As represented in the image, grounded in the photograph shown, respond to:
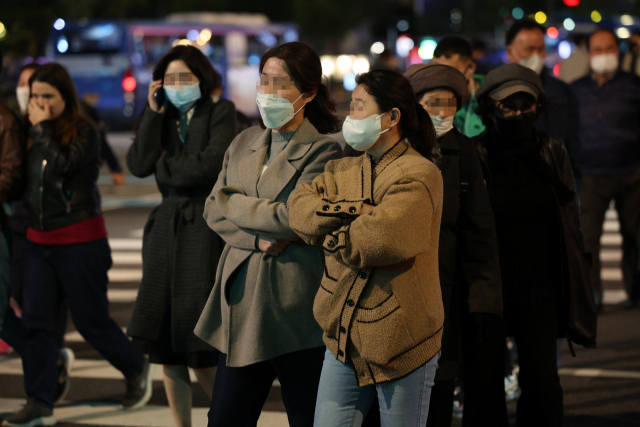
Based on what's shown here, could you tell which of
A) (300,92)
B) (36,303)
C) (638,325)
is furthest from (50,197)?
(638,325)

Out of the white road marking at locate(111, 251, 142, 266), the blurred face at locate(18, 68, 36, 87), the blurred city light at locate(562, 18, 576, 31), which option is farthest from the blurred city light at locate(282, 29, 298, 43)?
the blurred face at locate(18, 68, 36, 87)

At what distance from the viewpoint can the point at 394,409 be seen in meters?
3.15

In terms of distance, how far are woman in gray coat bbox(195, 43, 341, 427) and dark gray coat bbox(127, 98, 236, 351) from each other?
24.7 inches

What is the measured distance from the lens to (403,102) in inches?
127

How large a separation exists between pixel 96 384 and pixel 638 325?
174 inches

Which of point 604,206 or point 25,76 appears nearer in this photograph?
point 25,76

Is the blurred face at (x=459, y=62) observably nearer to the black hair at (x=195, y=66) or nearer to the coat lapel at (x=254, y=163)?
the black hair at (x=195, y=66)

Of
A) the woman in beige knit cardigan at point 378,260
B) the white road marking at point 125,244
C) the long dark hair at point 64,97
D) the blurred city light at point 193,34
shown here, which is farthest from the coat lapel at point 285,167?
the blurred city light at point 193,34

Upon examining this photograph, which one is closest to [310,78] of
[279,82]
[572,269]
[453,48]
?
[279,82]

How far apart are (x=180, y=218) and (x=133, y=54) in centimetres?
2657

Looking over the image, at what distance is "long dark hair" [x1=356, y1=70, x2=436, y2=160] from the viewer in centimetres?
321

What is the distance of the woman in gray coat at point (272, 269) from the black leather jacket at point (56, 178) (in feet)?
6.02

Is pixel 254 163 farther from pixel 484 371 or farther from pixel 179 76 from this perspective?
pixel 484 371

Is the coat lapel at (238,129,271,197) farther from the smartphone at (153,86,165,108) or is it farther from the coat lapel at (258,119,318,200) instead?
the smartphone at (153,86,165,108)
